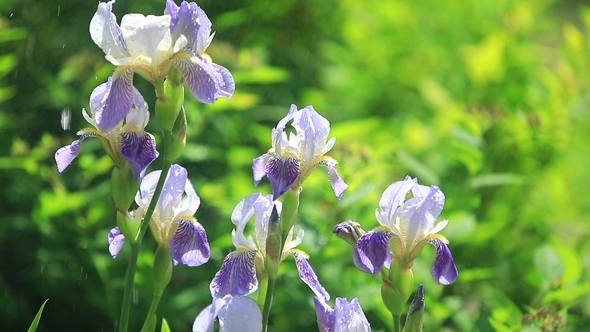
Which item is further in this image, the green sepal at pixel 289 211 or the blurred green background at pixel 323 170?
the blurred green background at pixel 323 170

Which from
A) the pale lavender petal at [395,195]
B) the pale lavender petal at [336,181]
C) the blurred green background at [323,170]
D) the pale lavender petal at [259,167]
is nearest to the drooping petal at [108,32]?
the pale lavender petal at [259,167]

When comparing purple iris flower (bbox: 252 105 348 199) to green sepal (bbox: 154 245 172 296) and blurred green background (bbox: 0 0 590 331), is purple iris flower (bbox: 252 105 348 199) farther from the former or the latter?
blurred green background (bbox: 0 0 590 331)

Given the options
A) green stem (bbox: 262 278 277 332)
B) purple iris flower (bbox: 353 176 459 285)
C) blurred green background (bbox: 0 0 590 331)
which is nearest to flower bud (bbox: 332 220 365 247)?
purple iris flower (bbox: 353 176 459 285)

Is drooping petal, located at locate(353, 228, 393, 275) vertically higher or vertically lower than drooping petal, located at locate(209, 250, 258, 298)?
higher

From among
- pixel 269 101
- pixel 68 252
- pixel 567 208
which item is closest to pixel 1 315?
pixel 68 252

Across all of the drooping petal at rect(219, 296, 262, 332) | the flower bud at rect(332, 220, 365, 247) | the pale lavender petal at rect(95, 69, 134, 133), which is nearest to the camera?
the drooping petal at rect(219, 296, 262, 332)

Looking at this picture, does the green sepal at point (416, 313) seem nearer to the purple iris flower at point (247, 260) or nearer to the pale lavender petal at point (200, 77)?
the purple iris flower at point (247, 260)

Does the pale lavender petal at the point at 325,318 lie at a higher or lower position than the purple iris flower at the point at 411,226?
lower
